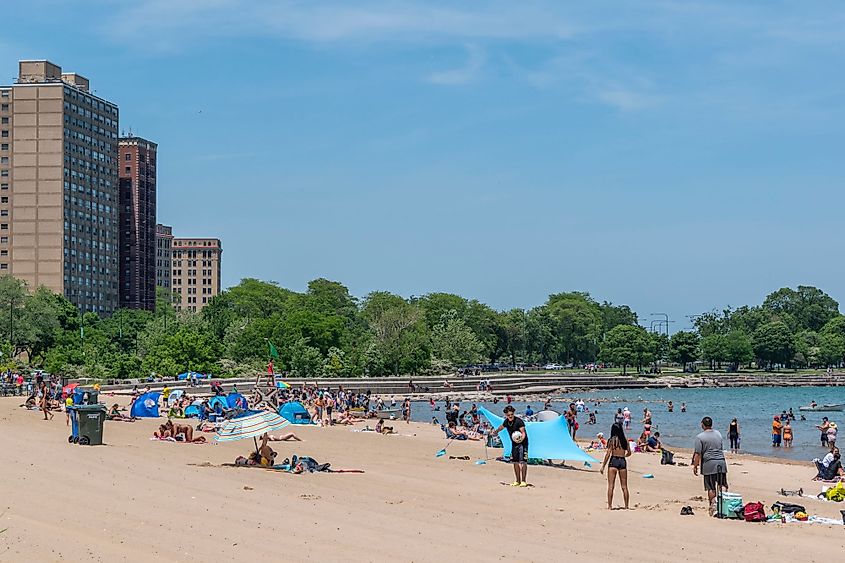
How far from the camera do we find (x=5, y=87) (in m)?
134

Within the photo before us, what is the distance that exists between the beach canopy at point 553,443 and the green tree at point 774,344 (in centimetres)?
13308

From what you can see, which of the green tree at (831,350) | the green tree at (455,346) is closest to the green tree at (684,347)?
the green tree at (831,350)

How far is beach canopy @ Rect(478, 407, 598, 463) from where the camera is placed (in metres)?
25.7

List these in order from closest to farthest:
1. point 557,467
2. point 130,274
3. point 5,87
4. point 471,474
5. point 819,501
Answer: point 819,501, point 471,474, point 557,467, point 5,87, point 130,274

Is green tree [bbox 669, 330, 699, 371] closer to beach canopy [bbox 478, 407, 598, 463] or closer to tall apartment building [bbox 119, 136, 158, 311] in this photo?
tall apartment building [bbox 119, 136, 158, 311]

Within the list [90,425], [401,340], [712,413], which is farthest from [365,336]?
[90,425]

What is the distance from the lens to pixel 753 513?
53.9ft

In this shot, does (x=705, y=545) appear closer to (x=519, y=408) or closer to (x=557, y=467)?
(x=557, y=467)

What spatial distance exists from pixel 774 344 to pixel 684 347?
1700 centimetres

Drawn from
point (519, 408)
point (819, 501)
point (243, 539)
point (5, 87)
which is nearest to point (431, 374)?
point (519, 408)

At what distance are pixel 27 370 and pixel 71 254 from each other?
66.6 metres

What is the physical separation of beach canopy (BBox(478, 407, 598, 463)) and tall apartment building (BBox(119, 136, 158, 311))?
13902 cm

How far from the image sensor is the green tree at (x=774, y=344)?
151250 mm

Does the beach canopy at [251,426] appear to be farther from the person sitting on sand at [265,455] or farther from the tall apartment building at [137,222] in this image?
the tall apartment building at [137,222]
